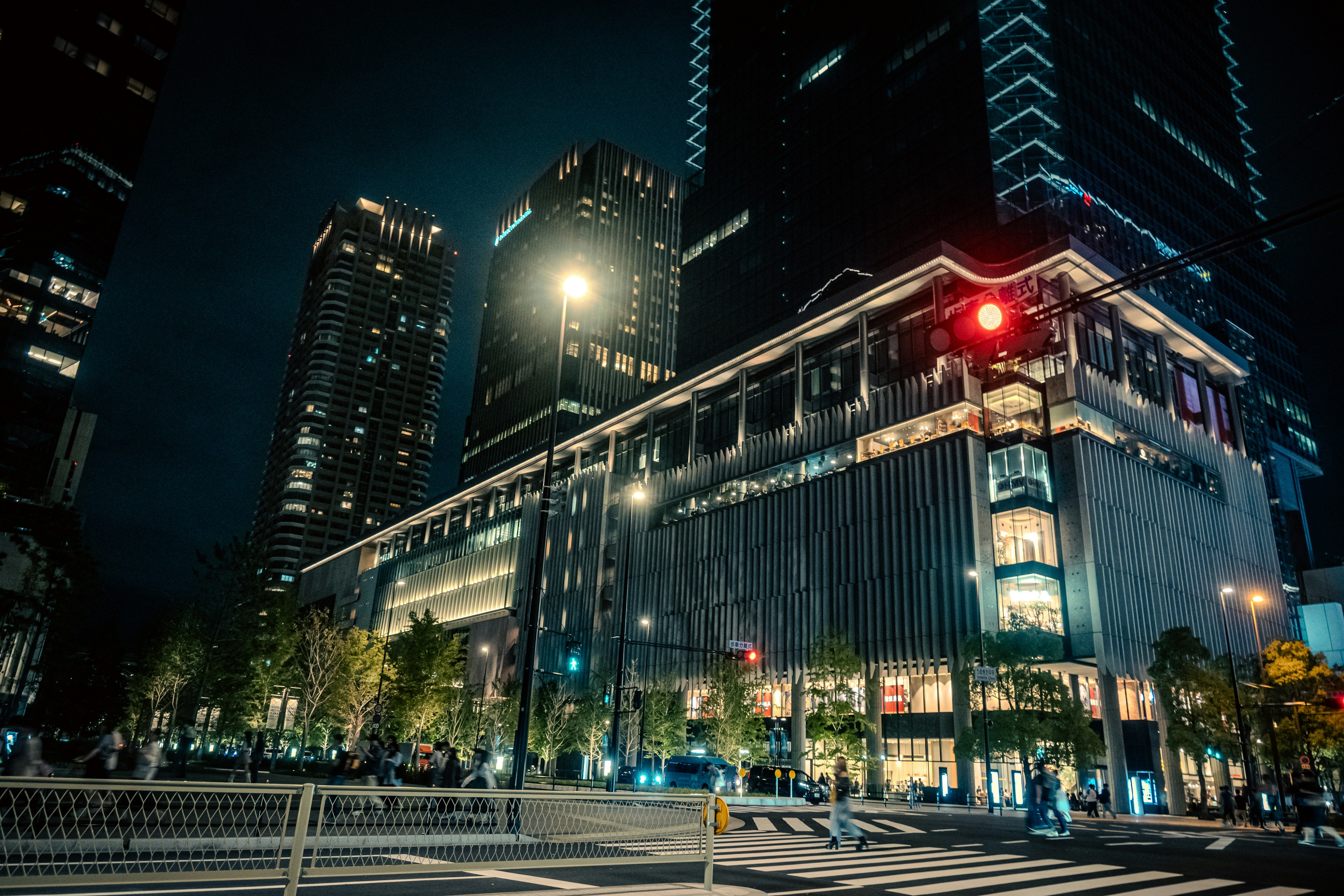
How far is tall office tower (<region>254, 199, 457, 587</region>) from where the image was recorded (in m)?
174

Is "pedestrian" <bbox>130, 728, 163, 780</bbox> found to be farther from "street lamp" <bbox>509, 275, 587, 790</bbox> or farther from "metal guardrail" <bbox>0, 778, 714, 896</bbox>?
"street lamp" <bbox>509, 275, 587, 790</bbox>

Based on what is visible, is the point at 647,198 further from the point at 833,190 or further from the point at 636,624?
the point at 636,624

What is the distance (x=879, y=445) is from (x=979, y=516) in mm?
9377

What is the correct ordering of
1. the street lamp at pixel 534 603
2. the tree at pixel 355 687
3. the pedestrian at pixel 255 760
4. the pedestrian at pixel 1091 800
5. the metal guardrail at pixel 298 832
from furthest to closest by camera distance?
the tree at pixel 355 687
the pedestrian at pixel 1091 800
the pedestrian at pixel 255 760
the street lamp at pixel 534 603
the metal guardrail at pixel 298 832

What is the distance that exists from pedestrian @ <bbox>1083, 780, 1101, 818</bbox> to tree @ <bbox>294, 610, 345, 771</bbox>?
140 ft

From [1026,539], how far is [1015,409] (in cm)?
893

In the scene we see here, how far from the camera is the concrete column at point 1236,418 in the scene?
61.2 metres

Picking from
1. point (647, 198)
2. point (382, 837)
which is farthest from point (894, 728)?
point (647, 198)

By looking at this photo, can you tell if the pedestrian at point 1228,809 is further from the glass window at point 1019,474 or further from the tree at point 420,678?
the tree at point 420,678

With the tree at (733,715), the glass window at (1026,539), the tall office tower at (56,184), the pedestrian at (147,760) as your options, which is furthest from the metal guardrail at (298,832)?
the tall office tower at (56,184)

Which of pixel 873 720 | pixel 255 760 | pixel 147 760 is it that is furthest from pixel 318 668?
pixel 147 760

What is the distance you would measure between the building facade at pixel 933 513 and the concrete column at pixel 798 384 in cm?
41

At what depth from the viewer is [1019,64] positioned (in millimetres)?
67500

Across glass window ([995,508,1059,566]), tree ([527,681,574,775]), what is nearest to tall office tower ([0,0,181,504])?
tree ([527,681,574,775])
